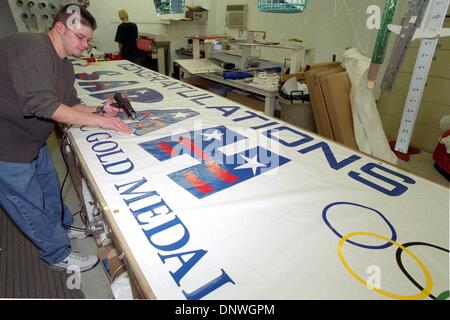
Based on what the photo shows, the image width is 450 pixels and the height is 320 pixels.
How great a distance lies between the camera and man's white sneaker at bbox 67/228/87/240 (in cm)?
168

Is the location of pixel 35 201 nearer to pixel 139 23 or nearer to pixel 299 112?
pixel 299 112

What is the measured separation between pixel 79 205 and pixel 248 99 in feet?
5.97

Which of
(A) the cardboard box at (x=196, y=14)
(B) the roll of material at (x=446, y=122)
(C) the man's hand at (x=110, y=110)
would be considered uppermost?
(A) the cardboard box at (x=196, y=14)

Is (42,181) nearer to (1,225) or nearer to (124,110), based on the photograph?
(124,110)

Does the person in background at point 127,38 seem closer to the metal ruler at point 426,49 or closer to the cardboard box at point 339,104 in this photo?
the cardboard box at point 339,104

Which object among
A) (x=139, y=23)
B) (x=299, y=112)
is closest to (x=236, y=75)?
(x=299, y=112)

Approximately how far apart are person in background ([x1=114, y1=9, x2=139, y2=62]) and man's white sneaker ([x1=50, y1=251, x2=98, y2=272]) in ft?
12.2

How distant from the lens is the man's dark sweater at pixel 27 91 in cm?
93

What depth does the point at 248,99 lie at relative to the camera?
2826mm

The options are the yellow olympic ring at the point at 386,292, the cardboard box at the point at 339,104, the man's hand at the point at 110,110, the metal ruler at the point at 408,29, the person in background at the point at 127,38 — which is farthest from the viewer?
the person in background at the point at 127,38

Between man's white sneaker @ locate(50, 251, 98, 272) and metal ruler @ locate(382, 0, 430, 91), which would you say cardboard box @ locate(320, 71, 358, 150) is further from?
man's white sneaker @ locate(50, 251, 98, 272)

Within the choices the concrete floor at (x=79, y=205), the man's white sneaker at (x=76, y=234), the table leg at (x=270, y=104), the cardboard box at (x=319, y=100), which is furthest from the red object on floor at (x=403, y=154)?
the man's white sneaker at (x=76, y=234)

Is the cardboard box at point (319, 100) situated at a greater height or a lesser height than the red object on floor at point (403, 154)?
greater
